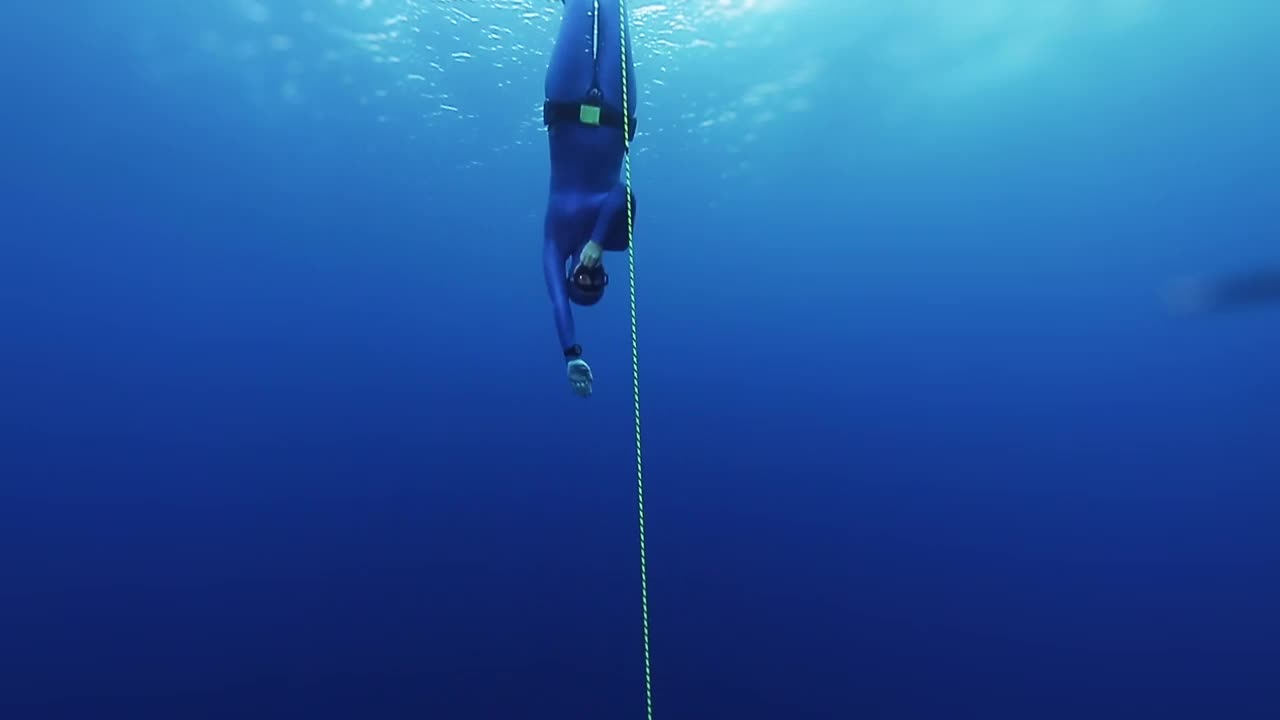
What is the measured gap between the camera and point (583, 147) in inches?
120

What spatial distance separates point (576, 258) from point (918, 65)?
5.31m

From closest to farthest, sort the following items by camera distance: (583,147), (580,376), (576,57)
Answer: (580,376) → (576,57) → (583,147)

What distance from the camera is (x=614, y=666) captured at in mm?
7852

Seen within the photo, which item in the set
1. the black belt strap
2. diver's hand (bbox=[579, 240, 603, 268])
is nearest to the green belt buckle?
the black belt strap

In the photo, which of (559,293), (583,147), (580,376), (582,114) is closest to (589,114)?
(582,114)

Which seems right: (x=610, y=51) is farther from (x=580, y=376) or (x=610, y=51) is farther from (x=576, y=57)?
(x=580, y=376)

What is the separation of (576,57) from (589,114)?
0.67ft

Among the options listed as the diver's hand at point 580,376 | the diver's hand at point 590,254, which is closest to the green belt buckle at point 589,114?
the diver's hand at point 590,254

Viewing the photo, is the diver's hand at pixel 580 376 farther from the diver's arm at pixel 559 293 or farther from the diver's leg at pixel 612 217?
the diver's leg at pixel 612 217

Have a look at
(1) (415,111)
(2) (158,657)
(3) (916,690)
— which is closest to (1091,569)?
(3) (916,690)

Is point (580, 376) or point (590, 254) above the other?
point (590, 254)

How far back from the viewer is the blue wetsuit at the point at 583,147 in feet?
9.54

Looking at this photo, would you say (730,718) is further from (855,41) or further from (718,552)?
(855,41)

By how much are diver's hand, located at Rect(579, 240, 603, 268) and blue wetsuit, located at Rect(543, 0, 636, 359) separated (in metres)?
0.03
